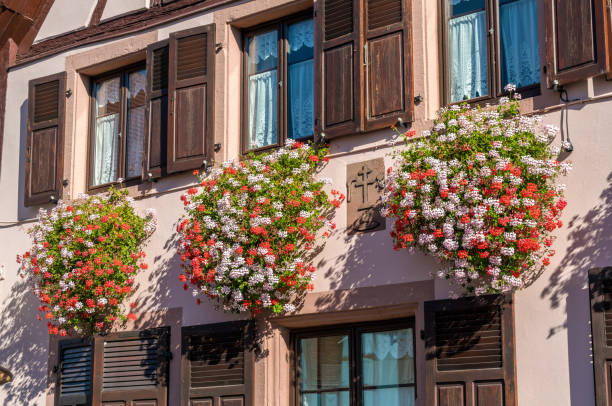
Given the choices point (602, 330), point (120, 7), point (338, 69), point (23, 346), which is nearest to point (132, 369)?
point (23, 346)

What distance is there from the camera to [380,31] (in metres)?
10.4

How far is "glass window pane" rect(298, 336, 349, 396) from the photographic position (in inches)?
408

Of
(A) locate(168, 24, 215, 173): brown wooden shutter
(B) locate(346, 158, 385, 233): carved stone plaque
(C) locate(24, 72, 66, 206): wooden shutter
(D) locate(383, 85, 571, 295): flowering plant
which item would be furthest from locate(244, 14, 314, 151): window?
(C) locate(24, 72, 66, 206): wooden shutter

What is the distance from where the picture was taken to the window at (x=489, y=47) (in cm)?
978

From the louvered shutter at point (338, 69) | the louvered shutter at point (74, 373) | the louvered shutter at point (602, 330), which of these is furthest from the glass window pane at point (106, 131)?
the louvered shutter at point (602, 330)

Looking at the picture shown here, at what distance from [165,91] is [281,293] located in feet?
9.16

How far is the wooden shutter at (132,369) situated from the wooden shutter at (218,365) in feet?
1.25

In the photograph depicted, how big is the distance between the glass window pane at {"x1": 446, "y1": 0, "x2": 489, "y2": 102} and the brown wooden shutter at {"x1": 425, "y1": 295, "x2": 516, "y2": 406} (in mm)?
1931

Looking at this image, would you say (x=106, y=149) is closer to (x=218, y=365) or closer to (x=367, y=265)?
(x=218, y=365)

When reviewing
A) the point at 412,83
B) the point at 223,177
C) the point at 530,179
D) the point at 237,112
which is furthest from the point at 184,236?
the point at 530,179

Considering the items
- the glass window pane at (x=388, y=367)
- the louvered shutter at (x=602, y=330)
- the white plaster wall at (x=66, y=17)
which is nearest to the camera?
the louvered shutter at (x=602, y=330)

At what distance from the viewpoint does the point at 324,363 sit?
10477 mm

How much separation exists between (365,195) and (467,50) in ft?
5.07

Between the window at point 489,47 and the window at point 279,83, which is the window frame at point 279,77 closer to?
the window at point 279,83
